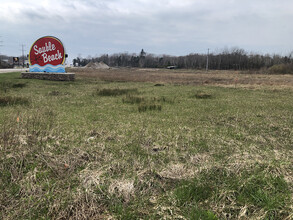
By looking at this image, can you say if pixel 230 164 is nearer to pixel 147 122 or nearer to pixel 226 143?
pixel 226 143

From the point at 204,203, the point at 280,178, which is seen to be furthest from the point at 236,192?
the point at 280,178

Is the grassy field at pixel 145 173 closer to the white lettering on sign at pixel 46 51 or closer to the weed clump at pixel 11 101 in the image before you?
the weed clump at pixel 11 101

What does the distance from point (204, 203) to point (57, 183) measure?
2361mm

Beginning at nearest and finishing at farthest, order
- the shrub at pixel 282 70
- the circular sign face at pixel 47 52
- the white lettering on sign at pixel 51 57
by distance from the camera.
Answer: the circular sign face at pixel 47 52 → the white lettering on sign at pixel 51 57 → the shrub at pixel 282 70

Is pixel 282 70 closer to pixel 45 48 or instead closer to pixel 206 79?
pixel 206 79

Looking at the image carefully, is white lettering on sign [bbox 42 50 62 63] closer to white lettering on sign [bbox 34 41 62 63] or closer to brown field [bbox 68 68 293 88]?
white lettering on sign [bbox 34 41 62 63]

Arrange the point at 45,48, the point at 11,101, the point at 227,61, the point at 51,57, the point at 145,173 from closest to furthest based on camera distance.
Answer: the point at 145,173 → the point at 11,101 → the point at 45,48 → the point at 51,57 → the point at 227,61

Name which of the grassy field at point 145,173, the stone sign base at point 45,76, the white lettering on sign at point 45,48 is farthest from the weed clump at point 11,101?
the white lettering on sign at point 45,48

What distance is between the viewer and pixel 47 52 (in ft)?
76.6

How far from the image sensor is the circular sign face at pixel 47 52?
75.4 ft

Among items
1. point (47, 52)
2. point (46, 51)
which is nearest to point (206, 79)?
point (47, 52)

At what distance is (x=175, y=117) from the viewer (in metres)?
8.84

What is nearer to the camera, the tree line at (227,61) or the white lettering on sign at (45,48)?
the white lettering on sign at (45,48)

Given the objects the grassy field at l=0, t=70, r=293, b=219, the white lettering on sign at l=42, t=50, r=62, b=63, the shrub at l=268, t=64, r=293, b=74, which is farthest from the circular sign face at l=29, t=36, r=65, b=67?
the shrub at l=268, t=64, r=293, b=74
